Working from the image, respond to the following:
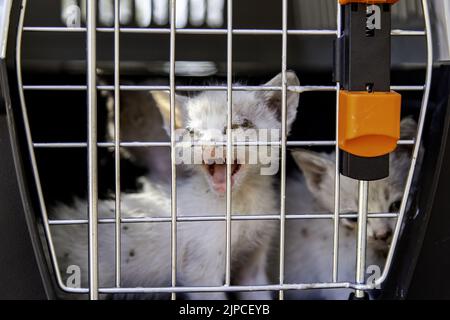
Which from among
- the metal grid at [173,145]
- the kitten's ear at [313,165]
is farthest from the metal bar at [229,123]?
the kitten's ear at [313,165]

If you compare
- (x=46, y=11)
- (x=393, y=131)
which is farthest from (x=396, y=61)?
(x=46, y=11)

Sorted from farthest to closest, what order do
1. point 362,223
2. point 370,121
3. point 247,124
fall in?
1. point 247,124
2. point 362,223
3. point 370,121

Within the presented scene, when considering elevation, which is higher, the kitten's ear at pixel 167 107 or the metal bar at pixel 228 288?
the kitten's ear at pixel 167 107

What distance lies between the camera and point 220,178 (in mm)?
931

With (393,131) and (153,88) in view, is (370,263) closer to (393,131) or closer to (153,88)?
(393,131)

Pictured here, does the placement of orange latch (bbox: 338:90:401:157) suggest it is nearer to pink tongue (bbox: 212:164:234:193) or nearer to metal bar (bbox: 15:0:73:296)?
pink tongue (bbox: 212:164:234:193)

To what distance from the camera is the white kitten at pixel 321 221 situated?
958 millimetres

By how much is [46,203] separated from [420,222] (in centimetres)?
54

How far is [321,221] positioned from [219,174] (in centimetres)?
18

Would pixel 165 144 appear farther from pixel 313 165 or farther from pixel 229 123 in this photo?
pixel 313 165

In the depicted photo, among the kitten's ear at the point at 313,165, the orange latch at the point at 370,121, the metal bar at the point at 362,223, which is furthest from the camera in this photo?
the kitten's ear at the point at 313,165

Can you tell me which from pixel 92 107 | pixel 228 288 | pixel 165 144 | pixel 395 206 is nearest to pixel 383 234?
pixel 395 206

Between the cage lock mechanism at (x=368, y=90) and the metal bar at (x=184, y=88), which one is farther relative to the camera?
the metal bar at (x=184, y=88)

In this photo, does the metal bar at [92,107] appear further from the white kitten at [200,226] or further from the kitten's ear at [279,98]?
the kitten's ear at [279,98]
